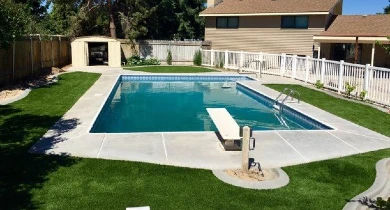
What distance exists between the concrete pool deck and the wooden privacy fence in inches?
283

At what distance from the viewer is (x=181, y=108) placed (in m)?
15.3

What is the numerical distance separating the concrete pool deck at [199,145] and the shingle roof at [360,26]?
16.5m

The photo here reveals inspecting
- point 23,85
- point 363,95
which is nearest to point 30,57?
point 23,85

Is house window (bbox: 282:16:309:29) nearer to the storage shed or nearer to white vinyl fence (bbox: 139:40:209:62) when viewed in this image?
white vinyl fence (bbox: 139:40:209:62)

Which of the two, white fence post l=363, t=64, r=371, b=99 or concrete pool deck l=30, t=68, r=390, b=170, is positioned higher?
white fence post l=363, t=64, r=371, b=99

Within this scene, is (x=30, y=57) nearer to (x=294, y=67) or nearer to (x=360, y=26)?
(x=294, y=67)

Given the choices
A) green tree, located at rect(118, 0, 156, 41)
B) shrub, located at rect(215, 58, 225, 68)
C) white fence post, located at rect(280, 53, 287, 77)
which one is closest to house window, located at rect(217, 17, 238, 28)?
shrub, located at rect(215, 58, 225, 68)

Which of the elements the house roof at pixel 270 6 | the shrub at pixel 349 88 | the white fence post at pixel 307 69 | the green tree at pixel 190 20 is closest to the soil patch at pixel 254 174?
the shrub at pixel 349 88

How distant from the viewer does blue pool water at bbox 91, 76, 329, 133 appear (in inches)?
475

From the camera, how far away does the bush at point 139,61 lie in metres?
30.9

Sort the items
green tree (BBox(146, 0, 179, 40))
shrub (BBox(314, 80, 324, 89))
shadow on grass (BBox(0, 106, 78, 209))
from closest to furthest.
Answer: shadow on grass (BBox(0, 106, 78, 209)) < shrub (BBox(314, 80, 324, 89)) < green tree (BBox(146, 0, 179, 40))

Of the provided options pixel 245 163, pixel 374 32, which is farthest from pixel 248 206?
pixel 374 32

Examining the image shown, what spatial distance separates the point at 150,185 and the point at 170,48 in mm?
26649

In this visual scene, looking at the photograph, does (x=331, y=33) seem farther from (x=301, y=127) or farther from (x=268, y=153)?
(x=268, y=153)
